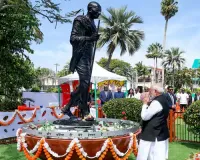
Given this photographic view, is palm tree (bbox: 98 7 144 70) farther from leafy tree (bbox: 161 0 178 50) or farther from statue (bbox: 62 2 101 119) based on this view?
statue (bbox: 62 2 101 119)

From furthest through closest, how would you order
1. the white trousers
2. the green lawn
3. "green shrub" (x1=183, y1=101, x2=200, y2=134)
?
"green shrub" (x1=183, y1=101, x2=200, y2=134) < the green lawn < the white trousers

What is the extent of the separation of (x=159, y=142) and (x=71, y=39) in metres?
2.70

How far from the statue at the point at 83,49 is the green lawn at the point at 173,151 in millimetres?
2158

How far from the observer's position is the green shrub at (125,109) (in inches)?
403

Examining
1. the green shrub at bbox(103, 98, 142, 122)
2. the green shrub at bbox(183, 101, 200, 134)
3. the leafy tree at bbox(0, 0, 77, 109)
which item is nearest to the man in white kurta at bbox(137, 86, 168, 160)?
the green shrub at bbox(183, 101, 200, 134)

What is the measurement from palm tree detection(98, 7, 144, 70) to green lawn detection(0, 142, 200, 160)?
64.6ft

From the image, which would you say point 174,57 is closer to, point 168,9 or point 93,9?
point 168,9

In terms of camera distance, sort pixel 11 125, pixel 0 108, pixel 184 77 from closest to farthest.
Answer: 1. pixel 11 125
2. pixel 0 108
3. pixel 184 77

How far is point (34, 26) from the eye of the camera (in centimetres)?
1694

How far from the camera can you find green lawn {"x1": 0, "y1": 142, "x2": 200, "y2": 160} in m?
7.44

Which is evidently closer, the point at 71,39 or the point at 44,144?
the point at 44,144

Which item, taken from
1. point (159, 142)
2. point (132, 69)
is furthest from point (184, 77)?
point (159, 142)

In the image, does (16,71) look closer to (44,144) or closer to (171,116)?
(171,116)

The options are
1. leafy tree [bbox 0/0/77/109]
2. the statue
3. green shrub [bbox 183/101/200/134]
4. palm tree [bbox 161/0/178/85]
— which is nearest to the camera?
the statue
